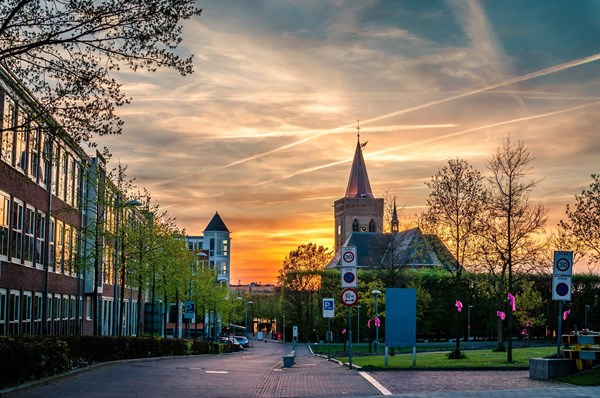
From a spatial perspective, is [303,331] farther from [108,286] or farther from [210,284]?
[108,286]

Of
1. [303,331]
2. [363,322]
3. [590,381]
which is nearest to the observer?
[590,381]

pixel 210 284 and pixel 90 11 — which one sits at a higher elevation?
pixel 90 11

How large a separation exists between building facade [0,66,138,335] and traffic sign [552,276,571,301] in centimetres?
1548

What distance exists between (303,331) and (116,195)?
76943 millimetres

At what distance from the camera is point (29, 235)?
125 feet

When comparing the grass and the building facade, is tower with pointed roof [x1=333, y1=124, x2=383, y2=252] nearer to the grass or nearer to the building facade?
the building facade

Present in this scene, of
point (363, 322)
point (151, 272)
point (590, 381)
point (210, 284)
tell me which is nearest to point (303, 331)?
point (363, 322)

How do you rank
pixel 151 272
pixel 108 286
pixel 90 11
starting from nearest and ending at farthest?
pixel 90 11 < pixel 151 272 < pixel 108 286

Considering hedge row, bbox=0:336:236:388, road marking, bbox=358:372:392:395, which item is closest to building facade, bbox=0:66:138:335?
hedge row, bbox=0:336:236:388

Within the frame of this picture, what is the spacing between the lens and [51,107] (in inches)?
639

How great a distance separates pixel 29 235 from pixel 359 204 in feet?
483

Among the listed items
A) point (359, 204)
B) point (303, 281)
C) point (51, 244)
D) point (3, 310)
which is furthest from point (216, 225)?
point (3, 310)

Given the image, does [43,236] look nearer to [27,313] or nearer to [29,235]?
[29,235]

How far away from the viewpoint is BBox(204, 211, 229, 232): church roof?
195650 millimetres
